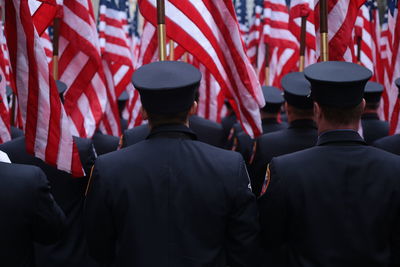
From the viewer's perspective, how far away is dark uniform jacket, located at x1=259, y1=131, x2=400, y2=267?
98.9 inches

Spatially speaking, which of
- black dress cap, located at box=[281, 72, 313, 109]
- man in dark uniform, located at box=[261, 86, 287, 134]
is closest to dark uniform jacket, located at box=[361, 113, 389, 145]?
man in dark uniform, located at box=[261, 86, 287, 134]

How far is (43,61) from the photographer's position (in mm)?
3273

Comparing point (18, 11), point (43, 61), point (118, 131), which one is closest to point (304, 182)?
point (43, 61)

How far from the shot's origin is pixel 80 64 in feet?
17.7

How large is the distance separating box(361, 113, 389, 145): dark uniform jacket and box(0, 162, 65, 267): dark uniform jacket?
3.83m

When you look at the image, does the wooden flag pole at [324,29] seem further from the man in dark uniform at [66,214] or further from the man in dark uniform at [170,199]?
the man in dark uniform at [66,214]

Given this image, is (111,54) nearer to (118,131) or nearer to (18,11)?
(118,131)

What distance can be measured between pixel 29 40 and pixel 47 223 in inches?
47.5

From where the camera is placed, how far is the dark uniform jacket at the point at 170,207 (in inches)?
96.8

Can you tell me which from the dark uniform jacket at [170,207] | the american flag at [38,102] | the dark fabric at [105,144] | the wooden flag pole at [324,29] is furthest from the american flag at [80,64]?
the dark uniform jacket at [170,207]

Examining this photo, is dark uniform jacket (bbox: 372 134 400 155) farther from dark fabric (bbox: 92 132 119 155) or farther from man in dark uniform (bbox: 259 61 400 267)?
dark fabric (bbox: 92 132 119 155)

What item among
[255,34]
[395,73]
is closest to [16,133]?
[395,73]

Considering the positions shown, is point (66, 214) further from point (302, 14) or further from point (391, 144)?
point (302, 14)

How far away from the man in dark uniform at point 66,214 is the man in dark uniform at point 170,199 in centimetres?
117
